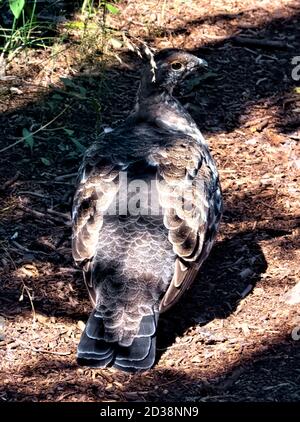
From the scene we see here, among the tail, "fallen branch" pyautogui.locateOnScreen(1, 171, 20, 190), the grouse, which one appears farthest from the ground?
the grouse

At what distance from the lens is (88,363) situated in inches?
252

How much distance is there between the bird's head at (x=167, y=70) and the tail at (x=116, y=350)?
8.24ft

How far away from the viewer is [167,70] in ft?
27.4

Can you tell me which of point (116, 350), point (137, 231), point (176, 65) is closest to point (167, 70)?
point (176, 65)

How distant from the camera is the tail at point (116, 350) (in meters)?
6.39

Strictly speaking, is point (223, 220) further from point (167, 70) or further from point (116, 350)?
point (116, 350)

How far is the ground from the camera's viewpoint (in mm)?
6586

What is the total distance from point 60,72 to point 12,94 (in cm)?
59

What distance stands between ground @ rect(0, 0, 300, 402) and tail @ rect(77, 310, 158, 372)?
0.17 metres

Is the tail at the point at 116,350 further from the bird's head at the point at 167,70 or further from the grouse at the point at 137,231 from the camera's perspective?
the bird's head at the point at 167,70

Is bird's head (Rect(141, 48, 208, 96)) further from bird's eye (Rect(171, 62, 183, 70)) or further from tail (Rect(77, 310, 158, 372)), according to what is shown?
tail (Rect(77, 310, 158, 372))

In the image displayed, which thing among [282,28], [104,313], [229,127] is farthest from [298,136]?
[104,313]

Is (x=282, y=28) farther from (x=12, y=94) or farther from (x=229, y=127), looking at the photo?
(x=12, y=94)

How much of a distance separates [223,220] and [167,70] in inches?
53.6
